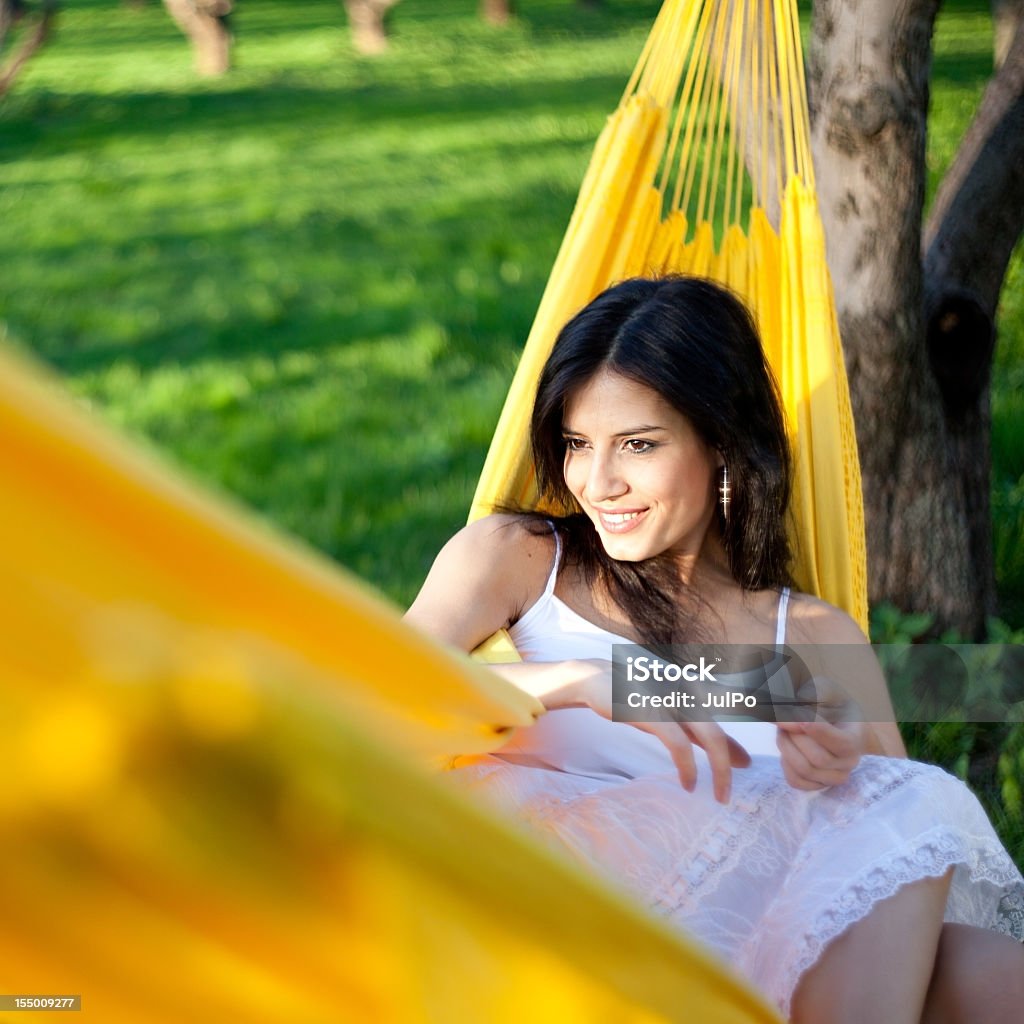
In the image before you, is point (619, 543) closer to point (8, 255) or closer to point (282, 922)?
point (282, 922)

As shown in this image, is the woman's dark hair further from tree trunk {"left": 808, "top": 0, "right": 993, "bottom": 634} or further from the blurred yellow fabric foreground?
the blurred yellow fabric foreground

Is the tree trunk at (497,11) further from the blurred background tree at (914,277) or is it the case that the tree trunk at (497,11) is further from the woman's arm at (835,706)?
the woman's arm at (835,706)

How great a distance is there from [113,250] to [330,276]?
41.5 inches

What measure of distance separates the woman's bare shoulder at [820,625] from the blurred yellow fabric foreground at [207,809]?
1.16 m

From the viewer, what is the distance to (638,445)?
5.42 ft

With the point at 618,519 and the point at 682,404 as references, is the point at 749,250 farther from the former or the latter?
the point at 618,519

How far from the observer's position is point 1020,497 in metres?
3.00

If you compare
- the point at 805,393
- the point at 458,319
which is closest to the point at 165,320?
the point at 458,319

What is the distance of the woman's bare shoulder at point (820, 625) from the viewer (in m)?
1.72

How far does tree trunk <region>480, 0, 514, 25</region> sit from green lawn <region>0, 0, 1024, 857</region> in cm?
236

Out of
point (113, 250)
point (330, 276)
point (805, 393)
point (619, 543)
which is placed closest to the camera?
point (619, 543)

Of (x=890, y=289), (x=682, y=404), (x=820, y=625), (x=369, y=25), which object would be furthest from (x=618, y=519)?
(x=369, y=25)

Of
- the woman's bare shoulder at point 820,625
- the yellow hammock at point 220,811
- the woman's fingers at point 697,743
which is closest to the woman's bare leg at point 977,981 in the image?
the woman's fingers at point 697,743

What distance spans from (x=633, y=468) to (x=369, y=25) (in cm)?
1116
